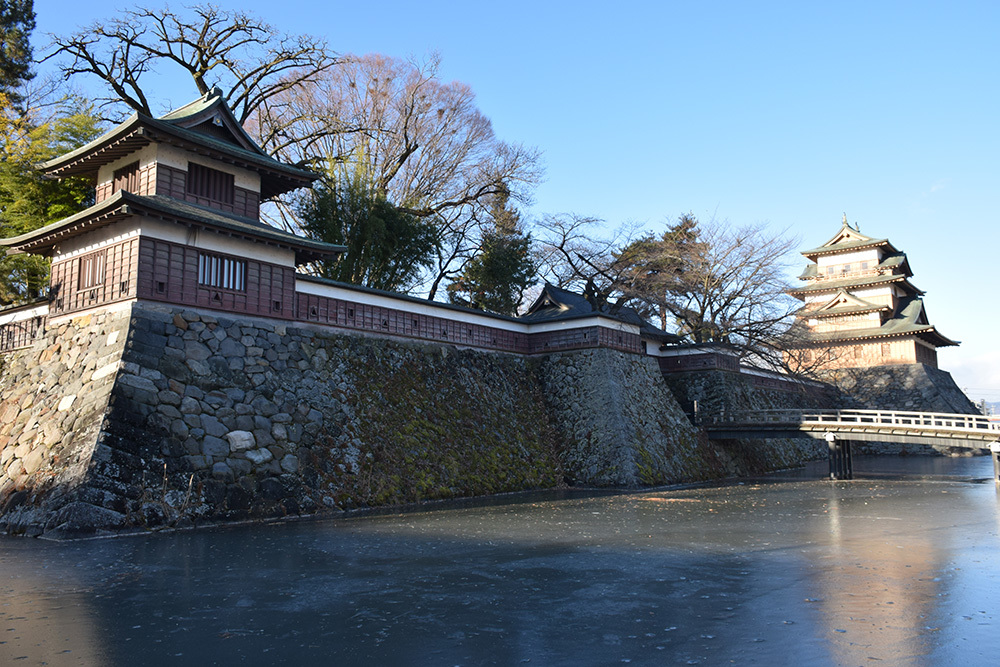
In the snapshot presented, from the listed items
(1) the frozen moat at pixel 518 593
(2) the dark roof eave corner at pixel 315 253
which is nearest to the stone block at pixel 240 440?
(1) the frozen moat at pixel 518 593

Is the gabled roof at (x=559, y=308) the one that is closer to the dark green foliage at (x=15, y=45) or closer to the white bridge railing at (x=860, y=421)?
the white bridge railing at (x=860, y=421)

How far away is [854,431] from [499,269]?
1744cm

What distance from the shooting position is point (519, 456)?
2462 centimetres

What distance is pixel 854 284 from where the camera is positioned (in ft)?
165

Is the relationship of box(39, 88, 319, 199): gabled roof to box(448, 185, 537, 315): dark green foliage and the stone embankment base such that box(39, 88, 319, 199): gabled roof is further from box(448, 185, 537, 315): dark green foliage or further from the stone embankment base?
box(448, 185, 537, 315): dark green foliage

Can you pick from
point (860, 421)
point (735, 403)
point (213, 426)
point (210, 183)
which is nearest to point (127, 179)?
point (210, 183)

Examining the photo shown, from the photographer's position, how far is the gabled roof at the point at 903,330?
47250 mm

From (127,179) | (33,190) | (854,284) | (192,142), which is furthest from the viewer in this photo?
(854,284)

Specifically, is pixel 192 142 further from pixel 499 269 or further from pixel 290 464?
pixel 499 269

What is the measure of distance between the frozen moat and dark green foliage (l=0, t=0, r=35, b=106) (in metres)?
23.0

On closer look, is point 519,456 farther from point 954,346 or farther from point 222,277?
point 954,346

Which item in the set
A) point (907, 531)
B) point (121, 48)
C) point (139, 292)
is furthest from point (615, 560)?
point (121, 48)

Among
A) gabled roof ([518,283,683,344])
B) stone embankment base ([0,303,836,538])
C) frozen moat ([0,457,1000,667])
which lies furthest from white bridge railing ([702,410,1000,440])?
frozen moat ([0,457,1000,667])

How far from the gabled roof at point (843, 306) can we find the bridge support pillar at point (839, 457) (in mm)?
22246
